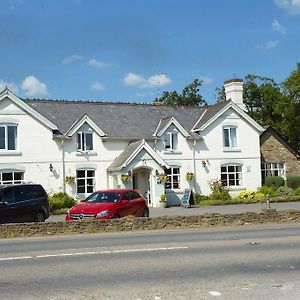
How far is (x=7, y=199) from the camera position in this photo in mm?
19875

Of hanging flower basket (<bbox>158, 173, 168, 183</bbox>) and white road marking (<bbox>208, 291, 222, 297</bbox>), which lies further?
hanging flower basket (<bbox>158, 173, 168, 183</bbox>)

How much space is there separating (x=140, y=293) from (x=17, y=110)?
26964 mm

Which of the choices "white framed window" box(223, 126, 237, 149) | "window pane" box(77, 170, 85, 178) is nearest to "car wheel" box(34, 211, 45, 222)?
"window pane" box(77, 170, 85, 178)

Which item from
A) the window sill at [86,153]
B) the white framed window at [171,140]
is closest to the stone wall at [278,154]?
the white framed window at [171,140]

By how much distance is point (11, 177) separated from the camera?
33281 millimetres

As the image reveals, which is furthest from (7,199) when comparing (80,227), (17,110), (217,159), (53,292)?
(217,159)

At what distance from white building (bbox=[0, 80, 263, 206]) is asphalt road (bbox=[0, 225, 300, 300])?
18534 mm

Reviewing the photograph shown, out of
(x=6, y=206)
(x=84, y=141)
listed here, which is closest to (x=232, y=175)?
(x=84, y=141)

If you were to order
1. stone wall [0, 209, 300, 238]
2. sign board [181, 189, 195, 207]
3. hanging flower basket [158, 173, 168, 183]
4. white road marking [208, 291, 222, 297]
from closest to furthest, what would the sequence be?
1. white road marking [208, 291, 222, 297]
2. stone wall [0, 209, 300, 238]
3. sign board [181, 189, 195, 207]
4. hanging flower basket [158, 173, 168, 183]

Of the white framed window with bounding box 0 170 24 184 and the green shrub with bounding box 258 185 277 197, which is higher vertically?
the white framed window with bounding box 0 170 24 184

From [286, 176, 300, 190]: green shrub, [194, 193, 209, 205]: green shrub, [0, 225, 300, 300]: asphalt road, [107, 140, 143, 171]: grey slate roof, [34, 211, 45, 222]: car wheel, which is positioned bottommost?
[0, 225, 300, 300]: asphalt road

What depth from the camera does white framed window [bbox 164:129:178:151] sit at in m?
37.8

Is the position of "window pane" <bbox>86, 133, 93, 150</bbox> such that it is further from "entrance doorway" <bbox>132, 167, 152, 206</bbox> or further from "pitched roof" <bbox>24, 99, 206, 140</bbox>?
"entrance doorway" <bbox>132, 167, 152, 206</bbox>

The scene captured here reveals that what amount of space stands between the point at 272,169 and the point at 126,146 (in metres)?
13.1
